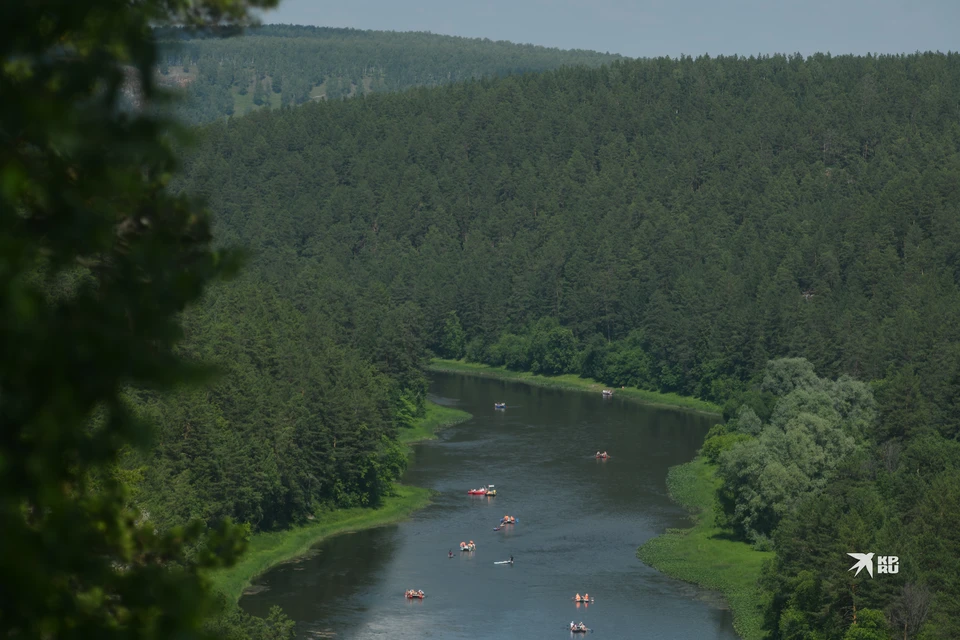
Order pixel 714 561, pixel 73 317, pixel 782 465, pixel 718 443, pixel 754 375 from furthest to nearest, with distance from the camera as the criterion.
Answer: pixel 754 375, pixel 718 443, pixel 782 465, pixel 714 561, pixel 73 317

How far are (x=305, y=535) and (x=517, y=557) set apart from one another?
47.0 feet

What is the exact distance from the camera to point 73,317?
9.09 metres

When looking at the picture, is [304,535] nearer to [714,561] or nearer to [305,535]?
[305,535]

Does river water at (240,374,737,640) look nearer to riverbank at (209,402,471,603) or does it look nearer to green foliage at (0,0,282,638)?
riverbank at (209,402,471,603)

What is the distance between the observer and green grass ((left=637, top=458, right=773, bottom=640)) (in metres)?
75.6

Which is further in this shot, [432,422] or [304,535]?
[432,422]

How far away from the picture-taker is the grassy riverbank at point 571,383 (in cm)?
15562

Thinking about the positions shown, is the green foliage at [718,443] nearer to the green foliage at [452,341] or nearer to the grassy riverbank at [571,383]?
the grassy riverbank at [571,383]

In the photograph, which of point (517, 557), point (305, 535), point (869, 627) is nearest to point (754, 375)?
point (517, 557)

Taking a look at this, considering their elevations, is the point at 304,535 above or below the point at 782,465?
below

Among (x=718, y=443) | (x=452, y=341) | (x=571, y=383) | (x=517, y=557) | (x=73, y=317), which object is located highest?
(x=73, y=317)

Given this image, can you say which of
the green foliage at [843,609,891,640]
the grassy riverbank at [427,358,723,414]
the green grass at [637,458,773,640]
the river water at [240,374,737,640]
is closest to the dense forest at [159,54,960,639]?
the green foliage at [843,609,891,640]

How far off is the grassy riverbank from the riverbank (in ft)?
197

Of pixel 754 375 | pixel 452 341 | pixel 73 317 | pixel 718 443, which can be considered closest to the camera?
pixel 73 317
